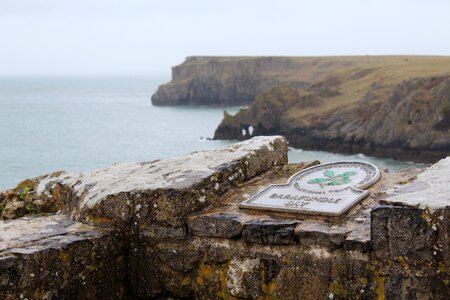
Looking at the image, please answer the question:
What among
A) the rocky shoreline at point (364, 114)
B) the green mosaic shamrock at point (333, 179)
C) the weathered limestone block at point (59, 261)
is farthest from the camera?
the rocky shoreline at point (364, 114)

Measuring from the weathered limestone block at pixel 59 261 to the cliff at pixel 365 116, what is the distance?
54115 millimetres

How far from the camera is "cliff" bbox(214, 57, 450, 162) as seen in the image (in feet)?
200

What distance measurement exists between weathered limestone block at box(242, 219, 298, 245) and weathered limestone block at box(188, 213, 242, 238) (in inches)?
5.0

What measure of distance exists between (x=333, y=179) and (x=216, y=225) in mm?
1439

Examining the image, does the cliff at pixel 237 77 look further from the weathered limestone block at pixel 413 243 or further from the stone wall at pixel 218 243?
the weathered limestone block at pixel 413 243

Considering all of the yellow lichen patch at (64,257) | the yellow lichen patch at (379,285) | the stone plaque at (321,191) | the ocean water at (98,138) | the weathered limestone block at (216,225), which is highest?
the stone plaque at (321,191)

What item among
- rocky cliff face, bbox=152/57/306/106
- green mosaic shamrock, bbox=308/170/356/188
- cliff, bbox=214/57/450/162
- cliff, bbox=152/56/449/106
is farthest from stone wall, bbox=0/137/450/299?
rocky cliff face, bbox=152/57/306/106

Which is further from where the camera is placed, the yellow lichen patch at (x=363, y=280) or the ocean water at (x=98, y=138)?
the ocean water at (x=98, y=138)

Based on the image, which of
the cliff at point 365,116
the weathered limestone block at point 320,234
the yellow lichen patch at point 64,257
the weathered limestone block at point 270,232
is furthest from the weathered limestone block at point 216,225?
the cliff at point 365,116

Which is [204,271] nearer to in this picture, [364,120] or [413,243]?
[413,243]

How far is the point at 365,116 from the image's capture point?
73062 mm

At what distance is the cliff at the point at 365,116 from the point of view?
6100 centimetres

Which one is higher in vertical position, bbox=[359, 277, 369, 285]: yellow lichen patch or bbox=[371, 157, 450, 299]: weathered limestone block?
bbox=[371, 157, 450, 299]: weathered limestone block

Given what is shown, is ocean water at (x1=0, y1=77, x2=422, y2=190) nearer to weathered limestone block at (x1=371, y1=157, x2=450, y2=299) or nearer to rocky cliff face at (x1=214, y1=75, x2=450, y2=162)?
rocky cliff face at (x1=214, y1=75, x2=450, y2=162)
